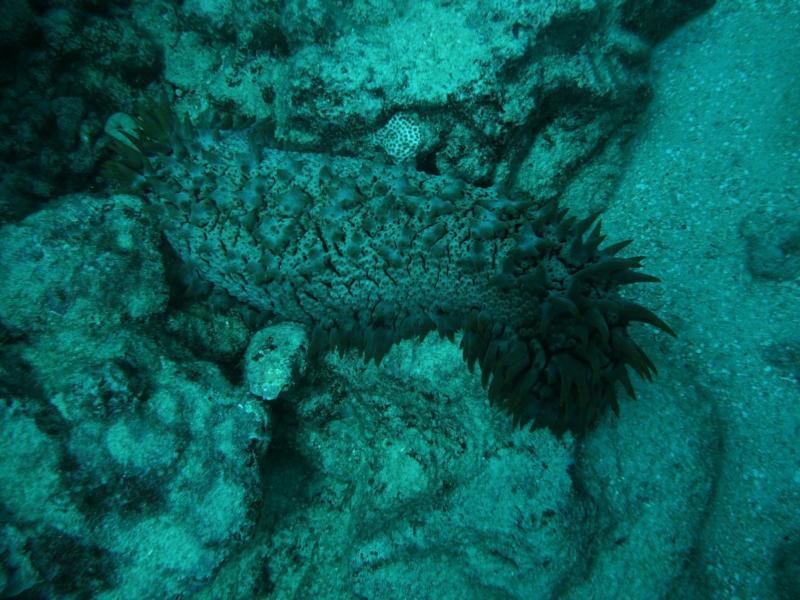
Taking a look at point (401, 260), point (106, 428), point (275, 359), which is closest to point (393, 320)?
point (401, 260)

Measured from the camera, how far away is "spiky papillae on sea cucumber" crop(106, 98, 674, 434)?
2.06m

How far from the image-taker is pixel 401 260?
2.20m

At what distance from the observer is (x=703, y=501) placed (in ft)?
7.32

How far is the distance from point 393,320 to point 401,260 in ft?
1.14

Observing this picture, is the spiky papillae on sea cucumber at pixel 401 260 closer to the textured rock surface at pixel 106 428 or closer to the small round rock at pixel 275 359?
the small round rock at pixel 275 359

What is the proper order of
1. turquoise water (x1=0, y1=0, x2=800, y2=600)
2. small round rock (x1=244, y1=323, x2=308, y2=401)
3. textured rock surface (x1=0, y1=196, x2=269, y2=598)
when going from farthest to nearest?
small round rock (x1=244, y1=323, x2=308, y2=401) → turquoise water (x1=0, y1=0, x2=800, y2=600) → textured rock surface (x1=0, y1=196, x2=269, y2=598)

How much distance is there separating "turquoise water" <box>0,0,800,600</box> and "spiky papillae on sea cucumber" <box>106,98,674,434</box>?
0.06 ft

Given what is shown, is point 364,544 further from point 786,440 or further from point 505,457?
point 786,440

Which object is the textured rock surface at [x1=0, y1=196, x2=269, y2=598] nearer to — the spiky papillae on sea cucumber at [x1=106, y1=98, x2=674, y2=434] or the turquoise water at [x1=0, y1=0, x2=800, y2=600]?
the turquoise water at [x1=0, y1=0, x2=800, y2=600]

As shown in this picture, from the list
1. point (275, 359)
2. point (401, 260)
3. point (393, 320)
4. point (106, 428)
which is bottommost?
point (106, 428)

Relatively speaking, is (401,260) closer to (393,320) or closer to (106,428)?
(393,320)

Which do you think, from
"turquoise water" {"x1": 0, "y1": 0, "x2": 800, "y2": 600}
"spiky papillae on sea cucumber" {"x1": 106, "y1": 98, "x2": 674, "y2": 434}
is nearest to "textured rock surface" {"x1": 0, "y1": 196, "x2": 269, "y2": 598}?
"turquoise water" {"x1": 0, "y1": 0, "x2": 800, "y2": 600}

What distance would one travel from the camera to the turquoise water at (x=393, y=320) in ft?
6.53

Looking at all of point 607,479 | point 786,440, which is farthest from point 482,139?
point 786,440
